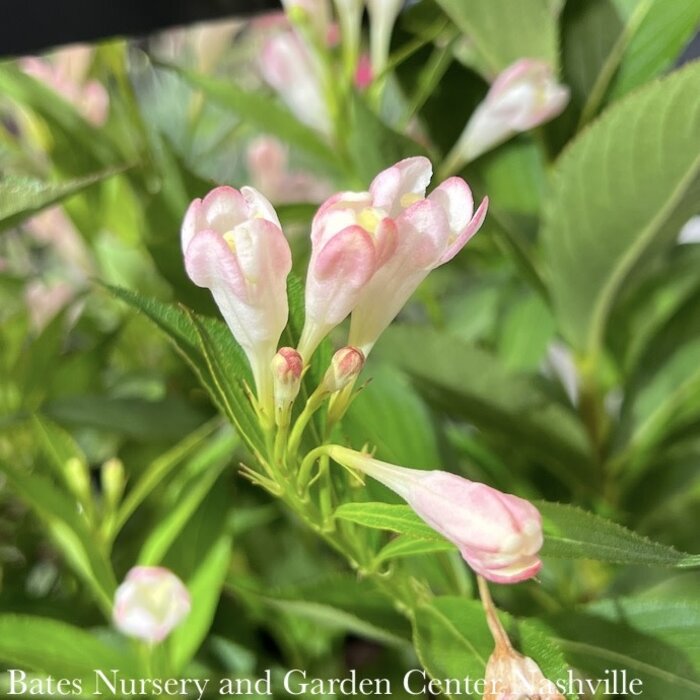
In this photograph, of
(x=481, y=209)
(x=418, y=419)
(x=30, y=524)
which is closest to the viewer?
(x=481, y=209)

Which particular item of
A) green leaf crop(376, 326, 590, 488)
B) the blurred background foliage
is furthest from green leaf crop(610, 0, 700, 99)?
green leaf crop(376, 326, 590, 488)

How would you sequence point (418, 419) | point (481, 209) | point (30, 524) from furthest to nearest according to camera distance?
point (30, 524)
point (418, 419)
point (481, 209)

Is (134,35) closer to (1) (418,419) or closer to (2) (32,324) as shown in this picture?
(2) (32,324)

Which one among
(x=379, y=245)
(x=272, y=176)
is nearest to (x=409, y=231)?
(x=379, y=245)

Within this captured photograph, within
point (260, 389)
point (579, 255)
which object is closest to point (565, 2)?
point (579, 255)

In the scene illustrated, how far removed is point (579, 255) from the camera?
0.29 meters

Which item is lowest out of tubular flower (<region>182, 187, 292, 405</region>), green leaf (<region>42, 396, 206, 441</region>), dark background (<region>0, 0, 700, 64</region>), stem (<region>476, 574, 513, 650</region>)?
stem (<region>476, 574, 513, 650</region>)

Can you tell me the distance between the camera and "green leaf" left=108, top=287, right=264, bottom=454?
7.3 inches

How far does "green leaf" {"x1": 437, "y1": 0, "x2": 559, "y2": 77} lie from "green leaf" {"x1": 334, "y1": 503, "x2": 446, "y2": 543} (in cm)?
19

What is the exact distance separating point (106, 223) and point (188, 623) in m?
0.25

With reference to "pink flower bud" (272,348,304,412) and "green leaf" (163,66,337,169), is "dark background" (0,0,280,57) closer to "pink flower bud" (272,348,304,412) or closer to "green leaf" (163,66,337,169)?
"green leaf" (163,66,337,169)

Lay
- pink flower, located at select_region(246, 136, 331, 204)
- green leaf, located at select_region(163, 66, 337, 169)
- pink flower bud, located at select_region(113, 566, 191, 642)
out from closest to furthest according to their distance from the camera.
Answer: pink flower bud, located at select_region(113, 566, 191, 642) < green leaf, located at select_region(163, 66, 337, 169) < pink flower, located at select_region(246, 136, 331, 204)

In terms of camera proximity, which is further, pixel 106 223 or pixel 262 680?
pixel 106 223

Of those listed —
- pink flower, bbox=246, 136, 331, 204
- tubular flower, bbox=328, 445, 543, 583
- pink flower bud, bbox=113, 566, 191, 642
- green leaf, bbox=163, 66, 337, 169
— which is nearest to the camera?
tubular flower, bbox=328, 445, 543, 583
